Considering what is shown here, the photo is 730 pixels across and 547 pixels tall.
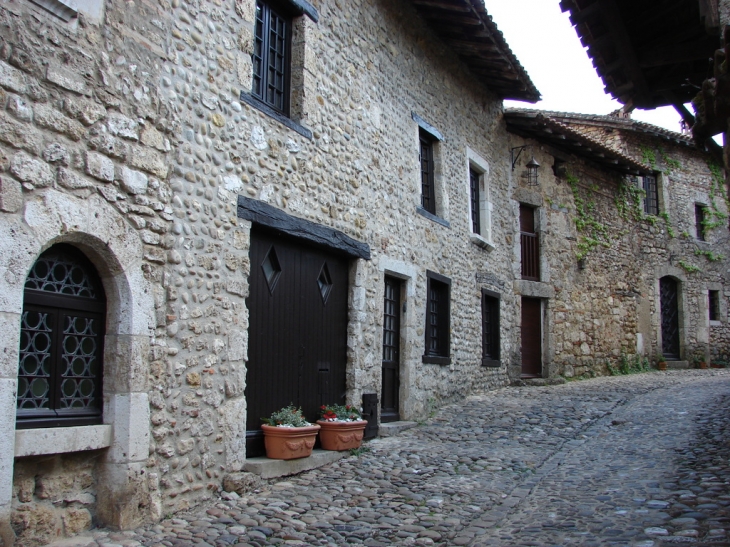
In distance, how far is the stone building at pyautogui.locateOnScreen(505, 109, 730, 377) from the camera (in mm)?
13203

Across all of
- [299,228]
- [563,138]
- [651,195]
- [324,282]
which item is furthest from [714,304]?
[299,228]

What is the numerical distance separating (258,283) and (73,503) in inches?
98.2

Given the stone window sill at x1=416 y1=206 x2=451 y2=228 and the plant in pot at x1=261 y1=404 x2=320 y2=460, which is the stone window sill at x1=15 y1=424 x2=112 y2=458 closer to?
the plant in pot at x1=261 y1=404 x2=320 y2=460

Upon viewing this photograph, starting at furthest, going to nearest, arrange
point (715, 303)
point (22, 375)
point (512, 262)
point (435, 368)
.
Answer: point (715, 303) < point (512, 262) < point (435, 368) < point (22, 375)

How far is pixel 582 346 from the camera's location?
13.7 metres

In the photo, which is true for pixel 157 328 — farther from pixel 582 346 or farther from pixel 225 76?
pixel 582 346

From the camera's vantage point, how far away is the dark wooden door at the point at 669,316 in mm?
16438

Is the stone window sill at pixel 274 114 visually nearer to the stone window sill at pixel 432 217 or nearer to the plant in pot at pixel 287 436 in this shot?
the plant in pot at pixel 287 436

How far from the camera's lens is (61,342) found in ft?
13.1

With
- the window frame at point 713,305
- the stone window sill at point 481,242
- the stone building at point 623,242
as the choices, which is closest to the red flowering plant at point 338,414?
the stone window sill at point 481,242

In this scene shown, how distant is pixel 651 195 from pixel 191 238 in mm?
14980

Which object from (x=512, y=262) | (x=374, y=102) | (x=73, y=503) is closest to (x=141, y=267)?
(x=73, y=503)

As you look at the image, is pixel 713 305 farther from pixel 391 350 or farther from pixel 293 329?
pixel 293 329

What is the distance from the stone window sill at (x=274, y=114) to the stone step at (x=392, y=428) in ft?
11.4
